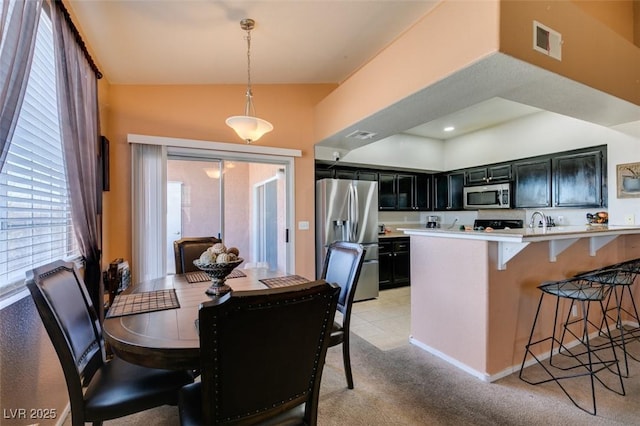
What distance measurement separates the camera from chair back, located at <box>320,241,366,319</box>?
2042mm

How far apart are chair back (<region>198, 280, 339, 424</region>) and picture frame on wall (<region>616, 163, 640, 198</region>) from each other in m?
3.81

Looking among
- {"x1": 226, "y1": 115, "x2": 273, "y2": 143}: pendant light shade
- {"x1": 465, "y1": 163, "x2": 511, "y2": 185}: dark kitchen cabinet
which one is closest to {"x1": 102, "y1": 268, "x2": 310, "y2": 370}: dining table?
{"x1": 226, "y1": 115, "x2": 273, "y2": 143}: pendant light shade

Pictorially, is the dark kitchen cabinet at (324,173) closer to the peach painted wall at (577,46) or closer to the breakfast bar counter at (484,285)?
the breakfast bar counter at (484,285)

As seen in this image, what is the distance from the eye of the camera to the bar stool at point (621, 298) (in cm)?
218

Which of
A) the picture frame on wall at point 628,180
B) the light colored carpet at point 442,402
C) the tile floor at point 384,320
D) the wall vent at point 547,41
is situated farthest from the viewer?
the picture frame on wall at point 628,180

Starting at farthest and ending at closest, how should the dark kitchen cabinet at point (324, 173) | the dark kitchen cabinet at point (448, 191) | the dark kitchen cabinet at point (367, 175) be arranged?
the dark kitchen cabinet at point (448, 191) → the dark kitchen cabinet at point (367, 175) → the dark kitchen cabinet at point (324, 173)

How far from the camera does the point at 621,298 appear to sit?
2604 millimetres

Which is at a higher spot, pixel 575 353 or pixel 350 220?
pixel 350 220

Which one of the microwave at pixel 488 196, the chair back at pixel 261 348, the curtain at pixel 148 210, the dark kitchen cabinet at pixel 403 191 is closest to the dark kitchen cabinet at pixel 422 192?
the dark kitchen cabinet at pixel 403 191

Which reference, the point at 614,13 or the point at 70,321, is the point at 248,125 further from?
the point at 614,13

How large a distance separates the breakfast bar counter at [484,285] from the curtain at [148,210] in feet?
8.74

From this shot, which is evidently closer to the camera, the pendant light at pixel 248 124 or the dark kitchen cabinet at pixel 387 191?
A: the pendant light at pixel 248 124

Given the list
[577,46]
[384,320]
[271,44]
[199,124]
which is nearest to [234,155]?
[199,124]

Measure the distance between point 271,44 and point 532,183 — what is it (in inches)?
156
